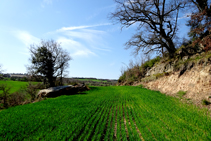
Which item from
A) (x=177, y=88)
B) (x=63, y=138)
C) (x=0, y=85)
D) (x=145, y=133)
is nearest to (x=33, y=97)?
(x=0, y=85)

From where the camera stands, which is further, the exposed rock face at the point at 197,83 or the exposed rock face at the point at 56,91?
the exposed rock face at the point at 56,91

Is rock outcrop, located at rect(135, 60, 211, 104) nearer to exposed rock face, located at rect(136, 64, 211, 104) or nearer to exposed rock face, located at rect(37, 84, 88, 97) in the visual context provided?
exposed rock face, located at rect(136, 64, 211, 104)

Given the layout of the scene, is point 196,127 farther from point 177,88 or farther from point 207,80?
point 177,88

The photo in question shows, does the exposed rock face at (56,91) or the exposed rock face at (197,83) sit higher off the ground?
the exposed rock face at (197,83)

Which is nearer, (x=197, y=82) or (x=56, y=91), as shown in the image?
(x=197, y=82)

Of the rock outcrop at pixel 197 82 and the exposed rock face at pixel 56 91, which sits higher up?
the rock outcrop at pixel 197 82

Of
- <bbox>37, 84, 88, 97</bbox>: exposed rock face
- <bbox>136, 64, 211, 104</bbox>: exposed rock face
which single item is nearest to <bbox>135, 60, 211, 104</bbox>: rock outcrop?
<bbox>136, 64, 211, 104</bbox>: exposed rock face

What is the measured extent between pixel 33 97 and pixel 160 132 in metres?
19.7

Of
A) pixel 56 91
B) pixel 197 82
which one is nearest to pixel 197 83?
pixel 197 82

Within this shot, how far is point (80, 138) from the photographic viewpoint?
15.4 feet

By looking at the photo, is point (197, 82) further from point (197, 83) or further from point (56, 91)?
point (56, 91)

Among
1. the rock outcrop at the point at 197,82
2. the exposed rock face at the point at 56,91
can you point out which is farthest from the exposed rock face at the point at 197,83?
the exposed rock face at the point at 56,91

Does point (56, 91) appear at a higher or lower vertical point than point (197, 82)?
lower

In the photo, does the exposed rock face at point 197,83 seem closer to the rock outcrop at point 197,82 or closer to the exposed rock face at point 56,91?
the rock outcrop at point 197,82
